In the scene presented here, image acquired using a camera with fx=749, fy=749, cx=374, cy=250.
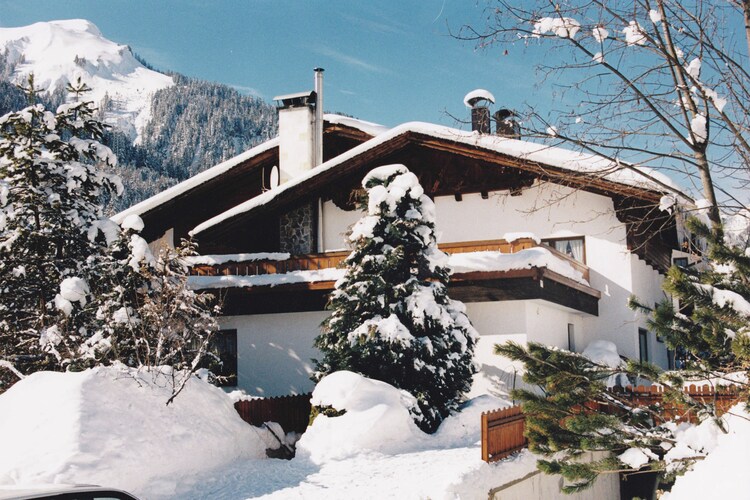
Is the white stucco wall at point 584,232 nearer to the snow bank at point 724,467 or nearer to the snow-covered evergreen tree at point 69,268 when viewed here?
the snow-covered evergreen tree at point 69,268

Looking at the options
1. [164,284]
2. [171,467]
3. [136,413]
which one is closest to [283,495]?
[171,467]

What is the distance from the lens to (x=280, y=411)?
15.2 meters

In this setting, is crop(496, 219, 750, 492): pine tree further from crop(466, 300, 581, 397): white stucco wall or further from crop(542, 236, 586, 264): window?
crop(542, 236, 586, 264): window

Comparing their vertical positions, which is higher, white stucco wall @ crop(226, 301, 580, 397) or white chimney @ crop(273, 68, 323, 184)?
white chimney @ crop(273, 68, 323, 184)

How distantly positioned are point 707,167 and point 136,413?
30.2 ft

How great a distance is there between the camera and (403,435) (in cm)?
1332

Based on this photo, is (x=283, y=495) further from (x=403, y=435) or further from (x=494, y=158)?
(x=494, y=158)

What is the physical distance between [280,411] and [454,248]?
6.00 meters

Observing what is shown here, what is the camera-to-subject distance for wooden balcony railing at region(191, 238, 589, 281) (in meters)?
18.0

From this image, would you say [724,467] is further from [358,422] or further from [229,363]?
[229,363]

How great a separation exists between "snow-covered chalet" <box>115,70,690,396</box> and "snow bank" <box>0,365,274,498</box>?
19.1 feet

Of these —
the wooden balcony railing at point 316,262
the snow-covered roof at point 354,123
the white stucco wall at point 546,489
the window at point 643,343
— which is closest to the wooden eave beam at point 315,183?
the wooden balcony railing at point 316,262

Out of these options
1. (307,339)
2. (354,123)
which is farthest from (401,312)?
(354,123)

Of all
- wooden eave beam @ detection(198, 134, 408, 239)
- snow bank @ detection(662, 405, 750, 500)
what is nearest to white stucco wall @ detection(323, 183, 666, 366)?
wooden eave beam @ detection(198, 134, 408, 239)
